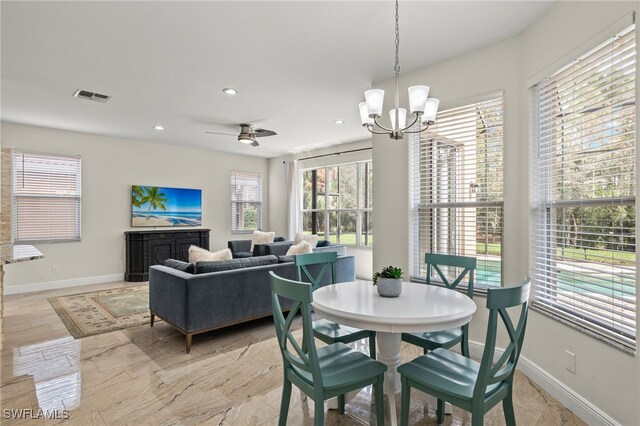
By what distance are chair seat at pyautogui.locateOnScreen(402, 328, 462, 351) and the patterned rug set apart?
3217mm

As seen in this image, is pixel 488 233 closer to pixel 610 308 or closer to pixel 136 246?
pixel 610 308

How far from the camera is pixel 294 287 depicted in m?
1.66

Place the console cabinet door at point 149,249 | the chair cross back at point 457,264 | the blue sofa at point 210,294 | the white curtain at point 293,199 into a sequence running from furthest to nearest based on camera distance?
the white curtain at point 293,199, the console cabinet door at point 149,249, the blue sofa at point 210,294, the chair cross back at point 457,264

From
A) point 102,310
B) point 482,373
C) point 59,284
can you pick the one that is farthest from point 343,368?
point 59,284

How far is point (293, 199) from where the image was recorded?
7.88 m

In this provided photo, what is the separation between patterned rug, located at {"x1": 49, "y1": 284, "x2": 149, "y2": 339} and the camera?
12.6ft

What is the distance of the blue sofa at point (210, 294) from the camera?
321cm

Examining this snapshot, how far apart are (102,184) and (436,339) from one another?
6.24m

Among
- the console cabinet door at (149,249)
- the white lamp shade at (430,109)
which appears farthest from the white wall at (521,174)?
the console cabinet door at (149,249)

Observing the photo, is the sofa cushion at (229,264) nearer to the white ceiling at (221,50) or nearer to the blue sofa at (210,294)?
the blue sofa at (210,294)

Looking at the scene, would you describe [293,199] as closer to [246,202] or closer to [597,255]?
[246,202]

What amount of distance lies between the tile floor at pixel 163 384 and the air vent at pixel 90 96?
2.68m

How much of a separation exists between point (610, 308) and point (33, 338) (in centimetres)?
491

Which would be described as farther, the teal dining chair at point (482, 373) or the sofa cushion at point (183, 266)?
the sofa cushion at point (183, 266)
